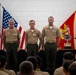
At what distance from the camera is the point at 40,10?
28.4 feet

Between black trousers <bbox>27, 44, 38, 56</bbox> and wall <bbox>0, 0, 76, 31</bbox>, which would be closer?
black trousers <bbox>27, 44, 38, 56</bbox>

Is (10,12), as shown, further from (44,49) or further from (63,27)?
(44,49)

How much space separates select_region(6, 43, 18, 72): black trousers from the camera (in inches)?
256

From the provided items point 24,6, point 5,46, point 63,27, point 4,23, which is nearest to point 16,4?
point 24,6

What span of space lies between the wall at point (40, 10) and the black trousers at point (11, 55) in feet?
7.01

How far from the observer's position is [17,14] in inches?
340

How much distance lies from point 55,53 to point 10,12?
2.85 meters

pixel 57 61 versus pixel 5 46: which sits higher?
pixel 5 46

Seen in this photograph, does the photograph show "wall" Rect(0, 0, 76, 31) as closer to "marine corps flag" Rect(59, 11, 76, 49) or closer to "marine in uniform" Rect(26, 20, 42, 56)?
"marine corps flag" Rect(59, 11, 76, 49)

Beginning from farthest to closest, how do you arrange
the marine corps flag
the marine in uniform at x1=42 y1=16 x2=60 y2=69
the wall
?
the wall < the marine corps flag < the marine in uniform at x1=42 y1=16 x2=60 y2=69

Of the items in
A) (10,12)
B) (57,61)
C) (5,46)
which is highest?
(10,12)

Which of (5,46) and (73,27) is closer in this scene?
(5,46)

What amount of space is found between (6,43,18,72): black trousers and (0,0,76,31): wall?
2137 mm

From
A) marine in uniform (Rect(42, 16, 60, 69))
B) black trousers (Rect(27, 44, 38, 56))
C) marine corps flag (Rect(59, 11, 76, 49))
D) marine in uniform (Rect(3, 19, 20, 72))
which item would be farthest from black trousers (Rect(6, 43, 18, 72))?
marine corps flag (Rect(59, 11, 76, 49))
